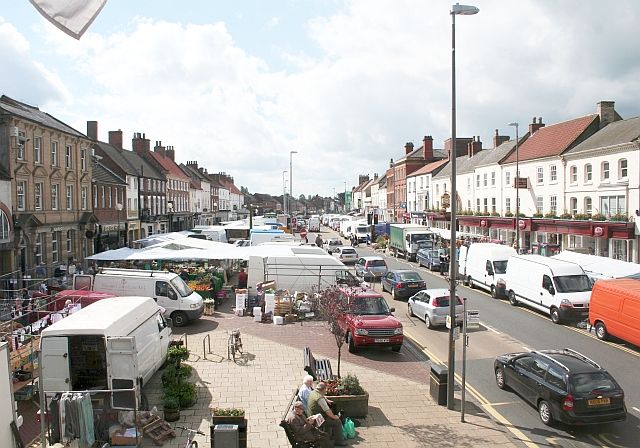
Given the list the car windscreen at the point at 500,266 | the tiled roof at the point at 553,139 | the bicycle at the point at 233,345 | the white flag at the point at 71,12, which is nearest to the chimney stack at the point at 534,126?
the tiled roof at the point at 553,139

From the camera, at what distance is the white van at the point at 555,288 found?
68.3ft

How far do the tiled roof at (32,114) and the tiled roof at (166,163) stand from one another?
26.6 metres

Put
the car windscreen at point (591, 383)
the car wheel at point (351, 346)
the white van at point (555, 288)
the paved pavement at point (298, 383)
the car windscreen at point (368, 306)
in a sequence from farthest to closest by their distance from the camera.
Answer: the white van at point (555, 288), the car windscreen at point (368, 306), the car wheel at point (351, 346), the car windscreen at point (591, 383), the paved pavement at point (298, 383)

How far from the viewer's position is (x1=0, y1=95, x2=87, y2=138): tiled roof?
28953 millimetres

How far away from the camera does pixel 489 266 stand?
2805 centimetres

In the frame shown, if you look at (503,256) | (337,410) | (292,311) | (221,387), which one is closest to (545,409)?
(337,410)

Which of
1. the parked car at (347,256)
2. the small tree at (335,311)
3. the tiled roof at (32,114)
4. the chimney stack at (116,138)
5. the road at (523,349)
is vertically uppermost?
the chimney stack at (116,138)

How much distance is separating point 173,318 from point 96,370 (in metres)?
8.82

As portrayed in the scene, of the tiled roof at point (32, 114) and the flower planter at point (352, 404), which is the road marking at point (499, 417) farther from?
the tiled roof at point (32, 114)

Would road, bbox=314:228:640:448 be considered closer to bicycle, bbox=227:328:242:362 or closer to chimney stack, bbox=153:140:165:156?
bicycle, bbox=227:328:242:362

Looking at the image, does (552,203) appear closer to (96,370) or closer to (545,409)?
(545,409)

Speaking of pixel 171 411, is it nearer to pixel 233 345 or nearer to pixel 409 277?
pixel 233 345

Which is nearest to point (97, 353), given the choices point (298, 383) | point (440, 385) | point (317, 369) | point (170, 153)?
point (298, 383)

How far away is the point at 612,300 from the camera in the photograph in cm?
1745
